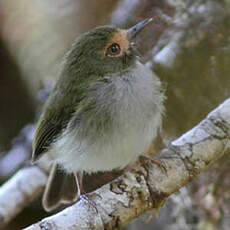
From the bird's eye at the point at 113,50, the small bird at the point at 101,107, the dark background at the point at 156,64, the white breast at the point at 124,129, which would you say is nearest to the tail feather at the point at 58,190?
the small bird at the point at 101,107

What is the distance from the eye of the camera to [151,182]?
256cm

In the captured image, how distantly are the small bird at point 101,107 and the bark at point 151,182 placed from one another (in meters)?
0.22

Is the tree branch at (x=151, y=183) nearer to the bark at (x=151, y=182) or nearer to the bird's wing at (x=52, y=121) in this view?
the bark at (x=151, y=182)

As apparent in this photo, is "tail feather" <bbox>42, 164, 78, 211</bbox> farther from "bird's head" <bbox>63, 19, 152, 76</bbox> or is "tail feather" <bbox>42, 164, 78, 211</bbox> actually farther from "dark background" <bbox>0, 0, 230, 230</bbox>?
"bird's head" <bbox>63, 19, 152, 76</bbox>

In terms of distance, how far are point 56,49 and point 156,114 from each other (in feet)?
6.54

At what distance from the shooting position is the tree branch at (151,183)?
225 cm

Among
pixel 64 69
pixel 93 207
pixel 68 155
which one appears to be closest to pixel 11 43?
pixel 64 69

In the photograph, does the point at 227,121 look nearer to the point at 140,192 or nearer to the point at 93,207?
the point at 140,192

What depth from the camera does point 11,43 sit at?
4.37m

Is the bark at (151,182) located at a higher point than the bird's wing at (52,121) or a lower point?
lower

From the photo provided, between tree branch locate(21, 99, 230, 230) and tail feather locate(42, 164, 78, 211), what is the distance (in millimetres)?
873

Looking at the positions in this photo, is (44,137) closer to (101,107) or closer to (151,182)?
(101,107)

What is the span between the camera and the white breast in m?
2.63

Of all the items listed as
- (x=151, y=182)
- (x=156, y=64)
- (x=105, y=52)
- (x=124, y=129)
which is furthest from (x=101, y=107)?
(x=156, y=64)
